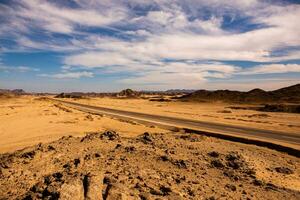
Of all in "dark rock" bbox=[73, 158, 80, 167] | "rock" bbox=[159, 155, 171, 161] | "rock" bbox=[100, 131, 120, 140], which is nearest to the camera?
"dark rock" bbox=[73, 158, 80, 167]

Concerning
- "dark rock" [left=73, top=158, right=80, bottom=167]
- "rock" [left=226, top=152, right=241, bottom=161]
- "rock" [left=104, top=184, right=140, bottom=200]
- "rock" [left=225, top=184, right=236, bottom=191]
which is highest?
"rock" [left=226, top=152, right=241, bottom=161]

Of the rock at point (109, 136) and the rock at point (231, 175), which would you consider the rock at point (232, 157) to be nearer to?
the rock at point (231, 175)

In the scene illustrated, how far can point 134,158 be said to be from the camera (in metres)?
11.0

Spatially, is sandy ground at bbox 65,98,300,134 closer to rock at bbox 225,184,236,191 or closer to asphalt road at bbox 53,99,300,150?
asphalt road at bbox 53,99,300,150

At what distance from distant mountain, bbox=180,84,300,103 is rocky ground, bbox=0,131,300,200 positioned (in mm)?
67187

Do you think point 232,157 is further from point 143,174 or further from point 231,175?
point 143,174

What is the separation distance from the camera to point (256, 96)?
83875mm

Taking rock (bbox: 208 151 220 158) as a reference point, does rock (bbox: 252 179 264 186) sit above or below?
below

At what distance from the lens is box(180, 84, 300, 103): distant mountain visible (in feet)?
257

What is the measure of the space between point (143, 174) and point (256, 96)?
7977 centimetres

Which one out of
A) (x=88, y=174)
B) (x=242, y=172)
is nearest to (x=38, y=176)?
(x=88, y=174)

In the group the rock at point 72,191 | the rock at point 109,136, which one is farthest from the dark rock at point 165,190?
the rock at point 109,136

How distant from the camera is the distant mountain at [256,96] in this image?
78312 mm

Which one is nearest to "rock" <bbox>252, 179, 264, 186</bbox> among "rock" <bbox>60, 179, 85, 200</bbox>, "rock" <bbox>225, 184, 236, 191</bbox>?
"rock" <bbox>225, 184, 236, 191</bbox>
